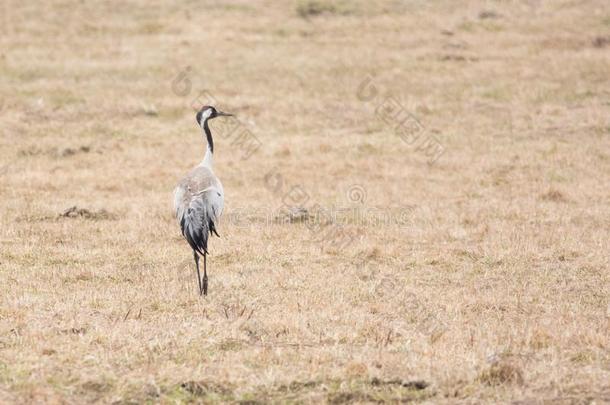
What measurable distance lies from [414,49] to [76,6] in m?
16.6

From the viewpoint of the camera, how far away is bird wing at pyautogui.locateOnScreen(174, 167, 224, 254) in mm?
12375

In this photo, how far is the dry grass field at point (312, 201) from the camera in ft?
30.5

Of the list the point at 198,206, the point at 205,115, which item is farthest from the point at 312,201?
the point at 198,206

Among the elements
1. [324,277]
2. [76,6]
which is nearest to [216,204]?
[324,277]

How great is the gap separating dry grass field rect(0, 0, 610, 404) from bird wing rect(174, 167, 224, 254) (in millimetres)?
850

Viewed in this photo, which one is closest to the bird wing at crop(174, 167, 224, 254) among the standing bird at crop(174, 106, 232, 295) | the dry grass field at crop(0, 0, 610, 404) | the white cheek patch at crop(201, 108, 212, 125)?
the standing bird at crop(174, 106, 232, 295)

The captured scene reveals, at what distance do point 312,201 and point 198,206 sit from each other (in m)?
7.84

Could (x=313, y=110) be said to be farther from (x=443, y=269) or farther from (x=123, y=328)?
(x=123, y=328)

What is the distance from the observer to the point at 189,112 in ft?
95.4

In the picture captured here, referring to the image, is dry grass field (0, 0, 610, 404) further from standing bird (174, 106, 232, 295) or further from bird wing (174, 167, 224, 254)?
bird wing (174, 167, 224, 254)

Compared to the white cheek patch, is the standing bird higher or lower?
lower

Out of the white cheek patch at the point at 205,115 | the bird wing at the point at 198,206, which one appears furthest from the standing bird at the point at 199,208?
the white cheek patch at the point at 205,115

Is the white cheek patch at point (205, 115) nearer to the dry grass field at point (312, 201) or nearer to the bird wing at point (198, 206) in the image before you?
the bird wing at point (198, 206)

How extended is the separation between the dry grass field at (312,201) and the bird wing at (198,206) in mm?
850
